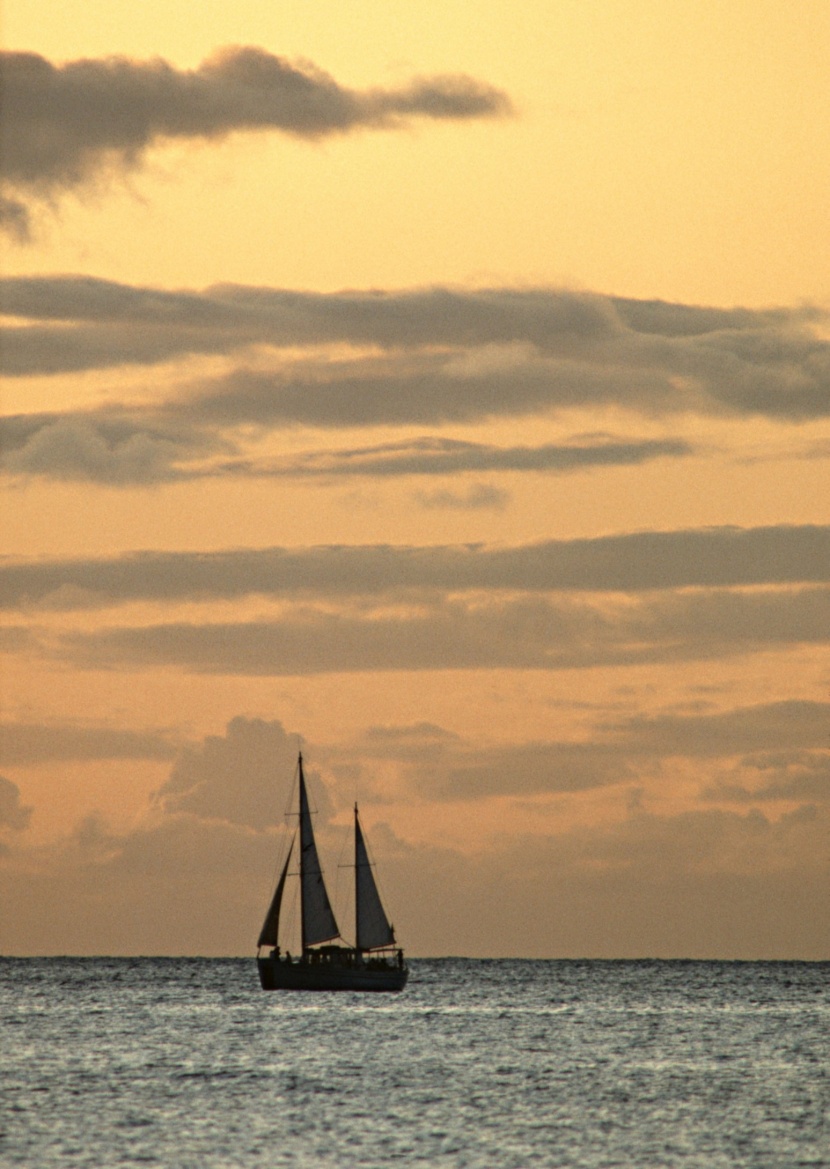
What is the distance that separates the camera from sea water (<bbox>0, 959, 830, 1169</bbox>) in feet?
257

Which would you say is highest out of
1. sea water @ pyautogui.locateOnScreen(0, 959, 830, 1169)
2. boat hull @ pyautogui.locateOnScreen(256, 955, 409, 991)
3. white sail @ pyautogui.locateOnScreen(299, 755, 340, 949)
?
white sail @ pyautogui.locateOnScreen(299, 755, 340, 949)

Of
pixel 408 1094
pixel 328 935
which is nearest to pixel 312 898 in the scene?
pixel 328 935

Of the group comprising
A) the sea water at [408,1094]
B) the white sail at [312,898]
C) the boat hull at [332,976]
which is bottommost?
the sea water at [408,1094]

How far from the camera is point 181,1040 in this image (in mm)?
135625

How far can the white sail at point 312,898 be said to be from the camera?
175 meters

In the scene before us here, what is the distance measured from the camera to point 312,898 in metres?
176

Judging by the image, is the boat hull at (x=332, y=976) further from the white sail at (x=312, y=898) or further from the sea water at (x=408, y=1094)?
the sea water at (x=408, y=1094)

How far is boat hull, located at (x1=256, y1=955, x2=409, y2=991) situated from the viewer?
174 metres

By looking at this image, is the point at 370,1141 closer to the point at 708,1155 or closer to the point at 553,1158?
the point at 553,1158

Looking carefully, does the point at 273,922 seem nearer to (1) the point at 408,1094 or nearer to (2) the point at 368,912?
(2) the point at 368,912

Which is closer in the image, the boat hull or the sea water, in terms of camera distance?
the sea water

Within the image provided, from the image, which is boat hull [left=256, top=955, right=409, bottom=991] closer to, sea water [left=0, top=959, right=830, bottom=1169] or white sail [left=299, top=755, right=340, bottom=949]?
white sail [left=299, top=755, right=340, bottom=949]

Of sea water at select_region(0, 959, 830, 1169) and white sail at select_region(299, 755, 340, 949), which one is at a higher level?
white sail at select_region(299, 755, 340, 949)

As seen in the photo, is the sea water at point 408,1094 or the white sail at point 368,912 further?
the white sail at point 368,912
